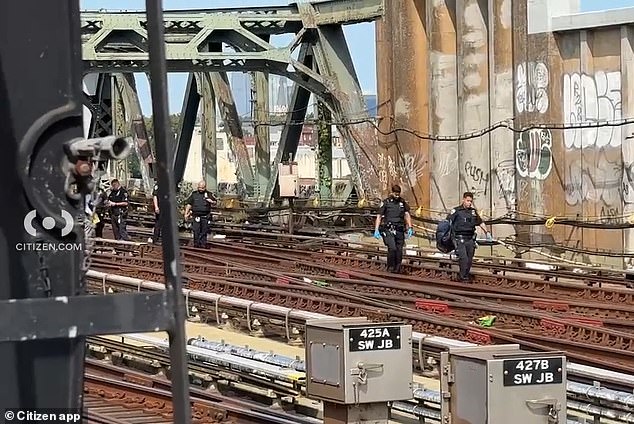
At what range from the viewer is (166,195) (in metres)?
2.78

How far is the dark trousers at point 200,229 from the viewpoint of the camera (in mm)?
24203

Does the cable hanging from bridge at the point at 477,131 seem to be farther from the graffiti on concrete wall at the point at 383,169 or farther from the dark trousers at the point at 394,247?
the dark trousers at the point at 394,247

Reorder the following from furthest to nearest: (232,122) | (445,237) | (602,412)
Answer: (232,122) < (445,237) < (602,412)

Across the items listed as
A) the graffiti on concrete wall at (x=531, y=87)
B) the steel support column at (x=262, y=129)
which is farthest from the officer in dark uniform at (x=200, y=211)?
the steel support column at (x=262, y=129)

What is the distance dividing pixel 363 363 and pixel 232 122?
2628 centimetres

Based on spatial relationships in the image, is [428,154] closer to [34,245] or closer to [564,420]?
[564,420]

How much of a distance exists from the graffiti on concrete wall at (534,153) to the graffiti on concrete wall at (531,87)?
497 millimetres

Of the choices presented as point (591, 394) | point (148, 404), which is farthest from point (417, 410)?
point (148, 404)

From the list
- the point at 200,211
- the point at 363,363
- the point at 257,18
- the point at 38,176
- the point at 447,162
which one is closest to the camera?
the point at 38,176

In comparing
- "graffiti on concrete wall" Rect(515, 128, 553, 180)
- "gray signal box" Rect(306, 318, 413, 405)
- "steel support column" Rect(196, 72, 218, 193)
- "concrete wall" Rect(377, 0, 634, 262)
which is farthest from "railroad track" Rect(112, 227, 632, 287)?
"gray signal box" Rect(306, 318, 413, 405)

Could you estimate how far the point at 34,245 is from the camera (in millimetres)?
3311

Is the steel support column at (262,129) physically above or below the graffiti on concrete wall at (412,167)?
above

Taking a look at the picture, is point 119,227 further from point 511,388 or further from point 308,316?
point 511,388

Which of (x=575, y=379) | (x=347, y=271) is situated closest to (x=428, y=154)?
(x=347, y=271)
